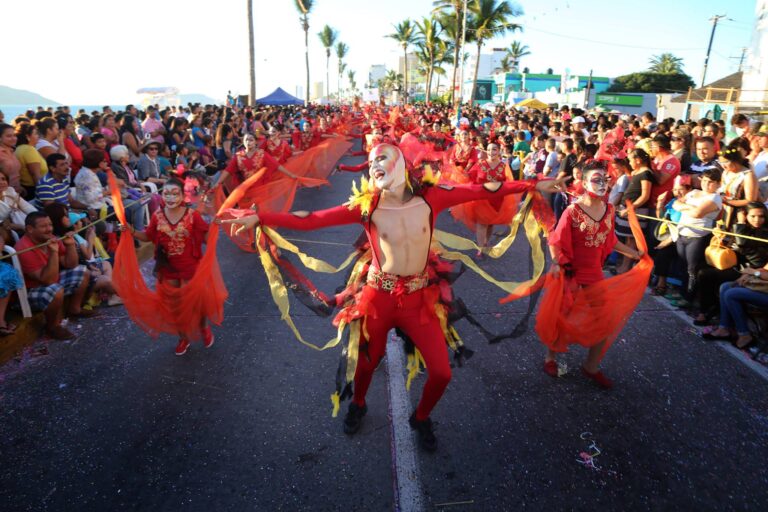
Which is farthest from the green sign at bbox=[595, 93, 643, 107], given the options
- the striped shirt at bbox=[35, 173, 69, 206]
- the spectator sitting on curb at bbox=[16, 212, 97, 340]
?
the spectator sitting on curb at bbox=[16, 212, 97, 340]

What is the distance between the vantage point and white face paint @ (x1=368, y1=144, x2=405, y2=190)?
3.14m

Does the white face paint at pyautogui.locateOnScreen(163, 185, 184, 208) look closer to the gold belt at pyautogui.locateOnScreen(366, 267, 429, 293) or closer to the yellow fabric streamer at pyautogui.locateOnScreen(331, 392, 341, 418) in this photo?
the gold belt at pyautogui.locateOnScreen(366, 267, 429, 293)

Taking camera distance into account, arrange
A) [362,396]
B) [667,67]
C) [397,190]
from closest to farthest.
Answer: [397,190]
[362,396]
[667,67]

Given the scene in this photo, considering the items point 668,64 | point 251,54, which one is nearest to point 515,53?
point 668,64

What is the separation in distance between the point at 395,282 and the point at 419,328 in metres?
0.35

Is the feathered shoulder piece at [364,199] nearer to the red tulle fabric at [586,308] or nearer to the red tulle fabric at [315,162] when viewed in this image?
the red tulle fabric at [586,308]

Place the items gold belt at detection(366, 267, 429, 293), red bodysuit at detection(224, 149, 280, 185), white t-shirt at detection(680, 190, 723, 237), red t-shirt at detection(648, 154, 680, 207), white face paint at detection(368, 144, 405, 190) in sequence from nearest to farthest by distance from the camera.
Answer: white face paint at detection(368, 144, 405, 190), gold belt at detection(366, 267, 429, 293), white t-shirt at detection(680, 190, 723, 237), red t-shirt at detection(648, 154, 680, 207), red bodysuit at detection(224, 149, 280, 185)

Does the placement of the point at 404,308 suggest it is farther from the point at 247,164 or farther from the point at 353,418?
the point at 247,164

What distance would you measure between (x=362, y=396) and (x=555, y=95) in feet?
171

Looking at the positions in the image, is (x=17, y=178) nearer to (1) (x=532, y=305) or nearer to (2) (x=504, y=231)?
(1) (x=532, y=305)

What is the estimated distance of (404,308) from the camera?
3254 mm

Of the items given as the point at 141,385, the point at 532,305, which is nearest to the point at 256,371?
the point at 141,385

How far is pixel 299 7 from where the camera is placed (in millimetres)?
48812

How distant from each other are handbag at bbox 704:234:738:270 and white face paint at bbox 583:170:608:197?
2.22 metres
